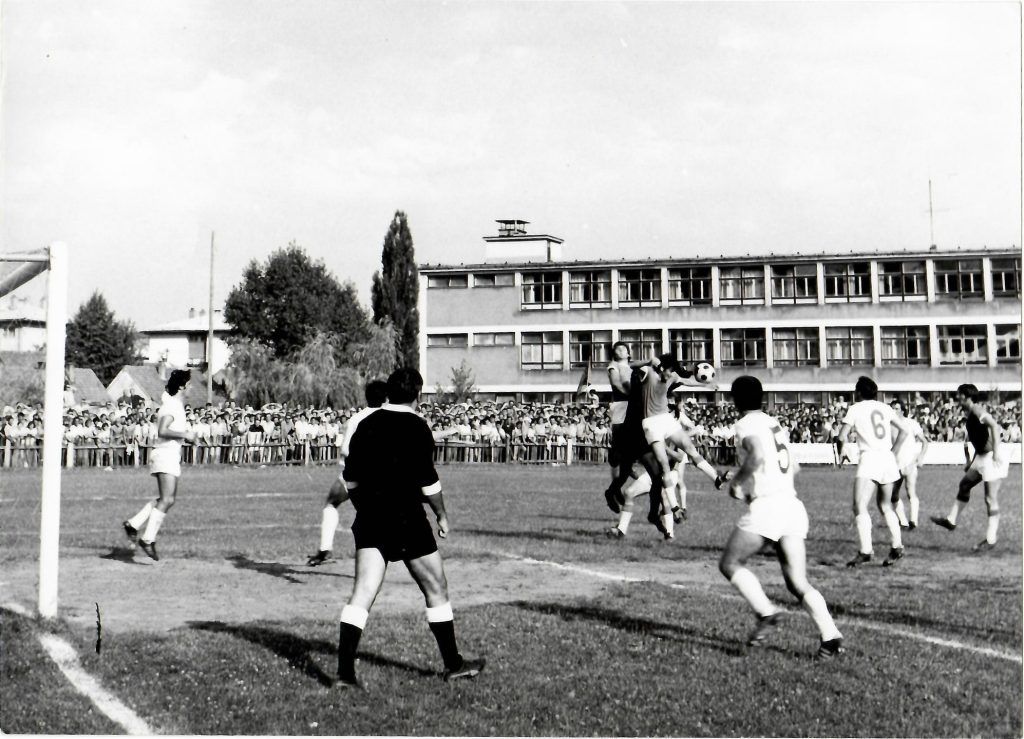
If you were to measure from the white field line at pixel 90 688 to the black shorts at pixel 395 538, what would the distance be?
5.29ft

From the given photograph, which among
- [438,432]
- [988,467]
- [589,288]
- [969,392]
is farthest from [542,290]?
[969,392]

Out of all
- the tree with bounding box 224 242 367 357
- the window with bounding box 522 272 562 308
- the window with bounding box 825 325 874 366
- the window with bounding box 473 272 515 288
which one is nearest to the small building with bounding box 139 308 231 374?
the tree with bounding box 224 242 367 357

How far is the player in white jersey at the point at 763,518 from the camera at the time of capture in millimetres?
7387

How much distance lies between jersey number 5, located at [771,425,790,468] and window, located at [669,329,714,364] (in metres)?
51.6

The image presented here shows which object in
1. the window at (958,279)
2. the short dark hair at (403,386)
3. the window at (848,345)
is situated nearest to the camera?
the short dark hair at (403,386)

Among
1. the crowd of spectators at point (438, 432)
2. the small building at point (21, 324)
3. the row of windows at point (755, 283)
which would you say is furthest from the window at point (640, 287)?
the small building at point (21, 324)

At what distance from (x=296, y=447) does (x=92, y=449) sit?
20.8 ft

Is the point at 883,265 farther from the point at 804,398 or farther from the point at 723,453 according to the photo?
the point at 723,453

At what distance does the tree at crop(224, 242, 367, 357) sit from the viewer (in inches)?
2771

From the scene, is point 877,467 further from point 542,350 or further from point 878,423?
point 542,350

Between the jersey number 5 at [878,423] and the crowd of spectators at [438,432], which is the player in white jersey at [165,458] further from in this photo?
the crowd of spectators at [438,432]

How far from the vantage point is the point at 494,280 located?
200ft

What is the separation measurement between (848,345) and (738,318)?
5921mm

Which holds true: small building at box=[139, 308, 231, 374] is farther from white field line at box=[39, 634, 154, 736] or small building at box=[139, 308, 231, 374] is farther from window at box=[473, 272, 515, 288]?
white field line at box=[39, 634, 154, 736]
